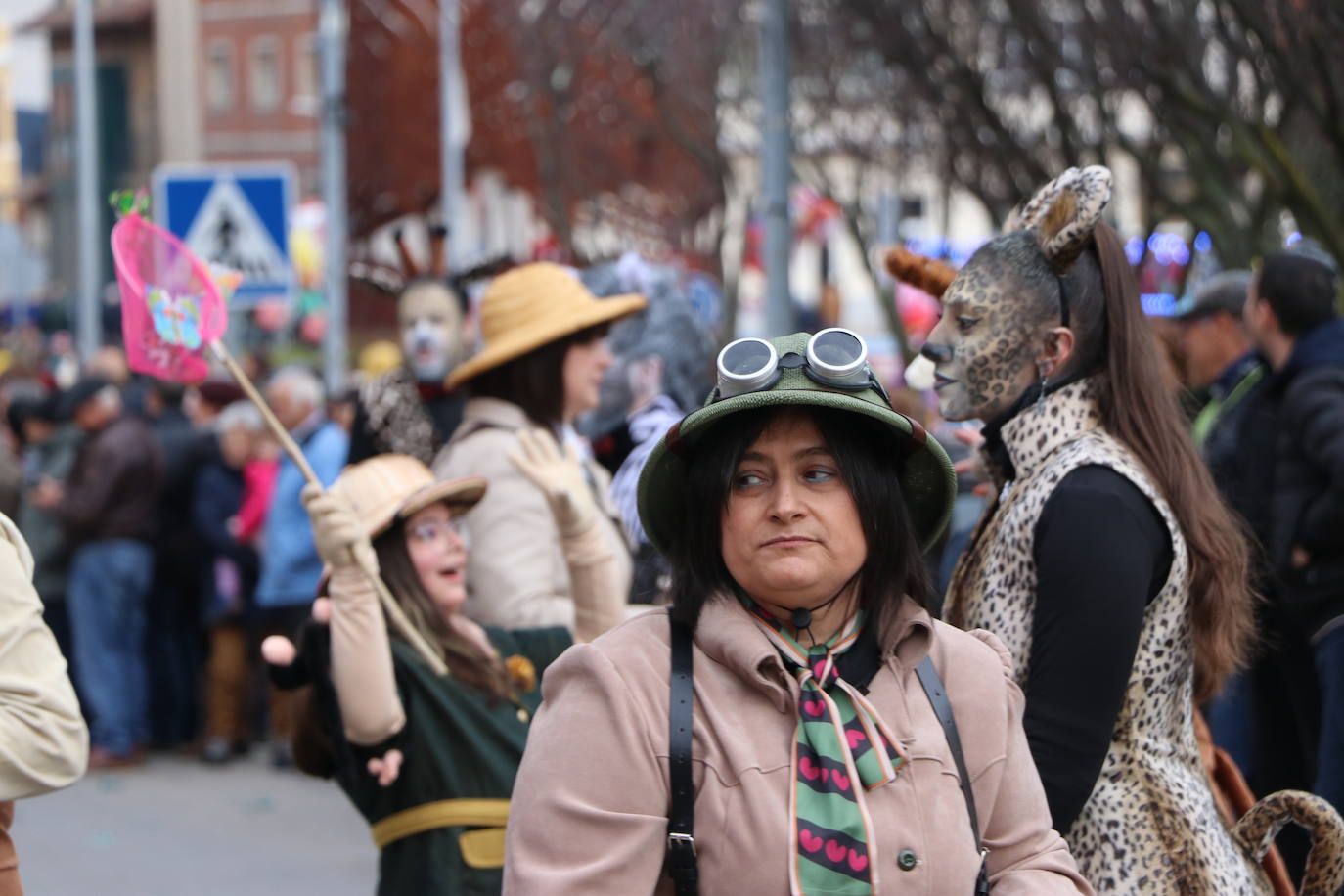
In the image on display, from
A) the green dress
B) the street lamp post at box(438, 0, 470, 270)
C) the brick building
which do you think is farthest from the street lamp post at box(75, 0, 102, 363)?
the brick building

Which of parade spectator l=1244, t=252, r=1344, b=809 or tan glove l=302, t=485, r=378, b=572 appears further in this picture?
parade spectator l=1244, t=252, r=1344, b=809

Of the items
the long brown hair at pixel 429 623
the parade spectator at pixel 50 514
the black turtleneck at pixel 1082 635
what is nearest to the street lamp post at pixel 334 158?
the parade spectator at pixel 50 514

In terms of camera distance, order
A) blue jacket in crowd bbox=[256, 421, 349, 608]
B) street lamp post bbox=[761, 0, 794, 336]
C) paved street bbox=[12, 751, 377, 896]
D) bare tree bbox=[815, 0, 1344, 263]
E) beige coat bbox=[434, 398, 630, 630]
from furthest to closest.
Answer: street lamp post bbox=[761, 0, 794, 336] < blue jacket in crowd bbox=[256, 421, 349, 608] < bare tree bbox=[815, 0, 1344, 263] < paved street bbox=[12, 751, 377, 896] < beige coat bbox=[434, 398, 630, 630]

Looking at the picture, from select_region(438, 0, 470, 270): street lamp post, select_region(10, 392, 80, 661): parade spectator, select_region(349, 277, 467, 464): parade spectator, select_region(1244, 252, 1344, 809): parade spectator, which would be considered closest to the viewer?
select_region(1244, 252, 1344, 809): parade spectator

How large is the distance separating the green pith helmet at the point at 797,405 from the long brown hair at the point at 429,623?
160 centimetres

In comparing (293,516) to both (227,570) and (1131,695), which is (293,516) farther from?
(1131,695)

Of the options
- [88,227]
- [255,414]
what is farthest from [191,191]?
[88,227]

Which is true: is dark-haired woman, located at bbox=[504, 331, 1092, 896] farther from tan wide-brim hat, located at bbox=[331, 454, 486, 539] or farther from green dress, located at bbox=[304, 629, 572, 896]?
A: tan wide-brim hat, located at bbox=[331, 454, 486, 539]

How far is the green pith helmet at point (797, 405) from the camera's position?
251 centimetres

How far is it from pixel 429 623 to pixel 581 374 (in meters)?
1.20

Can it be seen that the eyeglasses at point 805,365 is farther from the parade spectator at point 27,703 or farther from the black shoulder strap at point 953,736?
the parade spectator at point 27,703

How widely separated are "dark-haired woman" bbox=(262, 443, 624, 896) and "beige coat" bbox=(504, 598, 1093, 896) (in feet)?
5.21

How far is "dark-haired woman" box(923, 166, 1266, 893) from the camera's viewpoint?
3125mm

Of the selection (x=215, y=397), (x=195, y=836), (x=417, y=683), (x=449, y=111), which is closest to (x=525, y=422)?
(x=417, y=683)
